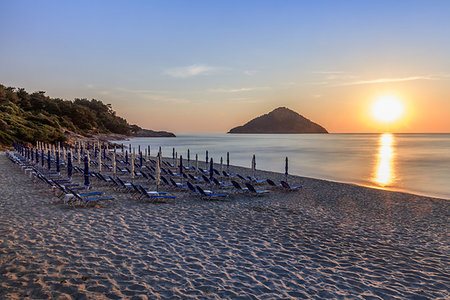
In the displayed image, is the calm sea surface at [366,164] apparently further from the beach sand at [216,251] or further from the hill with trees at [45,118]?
the hill with trees at [45,118]

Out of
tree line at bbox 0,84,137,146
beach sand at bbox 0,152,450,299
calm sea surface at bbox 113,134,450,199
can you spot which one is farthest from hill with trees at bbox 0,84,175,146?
beach sand at bbox 0,152,450,299

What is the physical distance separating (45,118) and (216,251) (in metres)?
56.8

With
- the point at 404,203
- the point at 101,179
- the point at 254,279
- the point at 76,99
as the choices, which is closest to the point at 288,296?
the point at 254,279

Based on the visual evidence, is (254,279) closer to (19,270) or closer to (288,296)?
(288,296)

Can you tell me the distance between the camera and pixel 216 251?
5.96 metres

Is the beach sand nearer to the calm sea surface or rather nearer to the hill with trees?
the calm sea surface

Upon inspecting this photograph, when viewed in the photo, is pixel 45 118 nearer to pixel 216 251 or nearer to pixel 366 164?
pixel 366 164

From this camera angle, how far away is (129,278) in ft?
15.4

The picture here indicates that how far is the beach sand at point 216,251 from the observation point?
4.49m

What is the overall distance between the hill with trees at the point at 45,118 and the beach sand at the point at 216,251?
3517 cm

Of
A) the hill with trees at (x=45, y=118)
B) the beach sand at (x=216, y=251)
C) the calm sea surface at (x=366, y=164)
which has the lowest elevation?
the calm sea surface at (x=366, y=164)

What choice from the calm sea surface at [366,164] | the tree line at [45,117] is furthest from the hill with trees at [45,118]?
the calm sea surface at [366,164]

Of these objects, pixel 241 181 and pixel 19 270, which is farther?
pixel 241 181

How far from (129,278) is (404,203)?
11365mm
